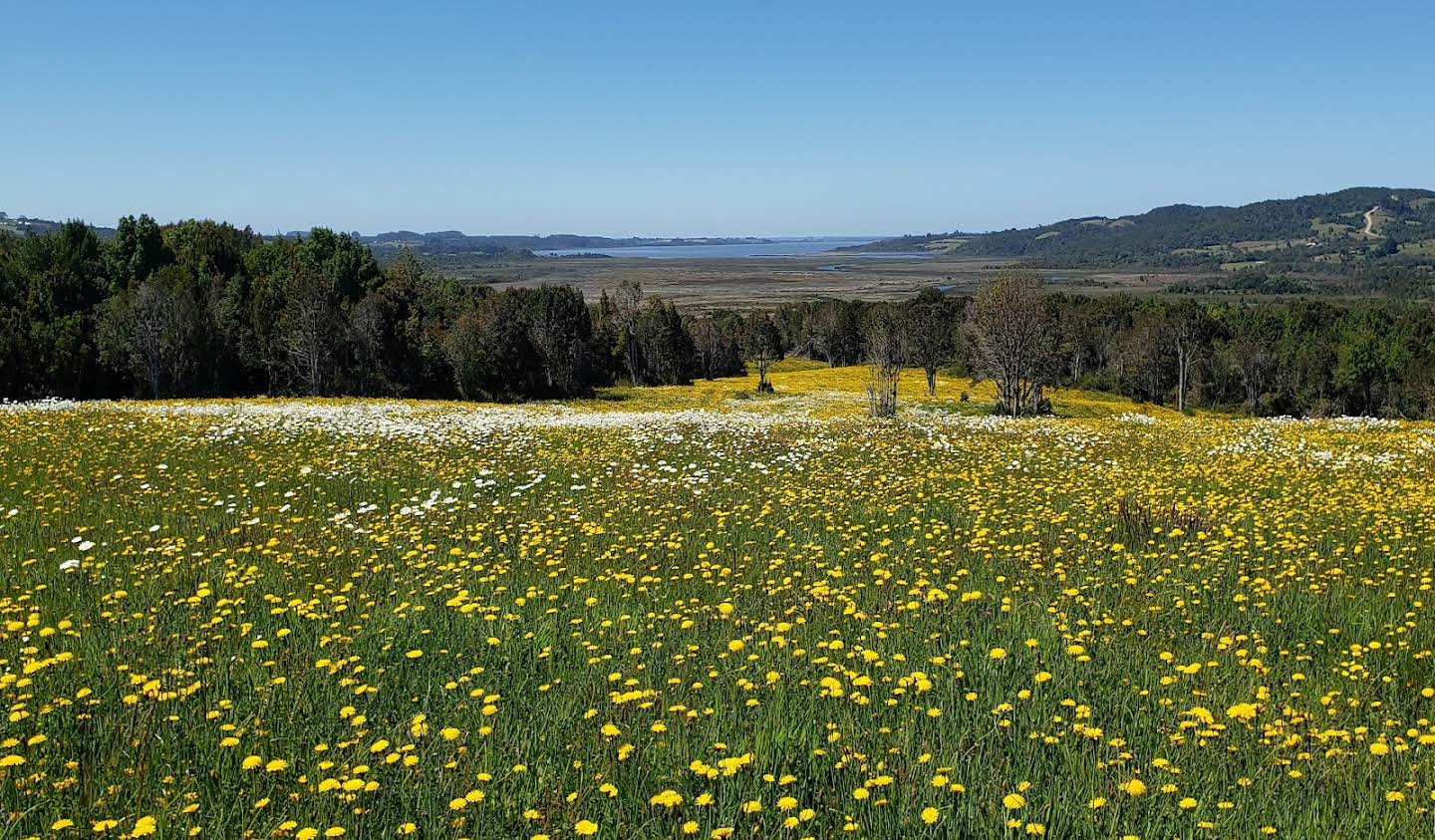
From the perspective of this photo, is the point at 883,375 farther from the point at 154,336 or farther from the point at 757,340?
the point at 757,340

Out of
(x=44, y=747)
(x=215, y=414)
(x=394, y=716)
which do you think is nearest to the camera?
(x=44, y=747)

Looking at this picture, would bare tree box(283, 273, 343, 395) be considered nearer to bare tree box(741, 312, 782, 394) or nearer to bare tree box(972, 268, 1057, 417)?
bare tree box(972, 268, 1057, 417)

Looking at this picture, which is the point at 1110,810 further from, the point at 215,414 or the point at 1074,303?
the point at 1074,303

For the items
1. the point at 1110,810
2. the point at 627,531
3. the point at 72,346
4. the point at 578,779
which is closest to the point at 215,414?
the point at 627,531

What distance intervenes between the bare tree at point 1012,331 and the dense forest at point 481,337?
0.73ft

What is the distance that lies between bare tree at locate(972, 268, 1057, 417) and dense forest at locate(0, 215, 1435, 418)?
222 millimetres

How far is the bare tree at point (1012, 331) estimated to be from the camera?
145 feet

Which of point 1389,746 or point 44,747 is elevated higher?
point 44,747

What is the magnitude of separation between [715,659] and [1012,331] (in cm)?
4152

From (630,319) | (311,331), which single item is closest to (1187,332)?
(630,319)

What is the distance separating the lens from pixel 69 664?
20.6 feet

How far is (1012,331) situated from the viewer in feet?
146

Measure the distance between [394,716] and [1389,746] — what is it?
20.5 feet

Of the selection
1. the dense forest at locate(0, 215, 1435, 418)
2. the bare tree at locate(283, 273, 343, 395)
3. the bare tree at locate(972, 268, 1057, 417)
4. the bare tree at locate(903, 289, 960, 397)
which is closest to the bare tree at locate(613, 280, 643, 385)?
the dense forest at locate(0, 215, 1435, 418)
